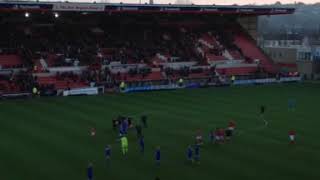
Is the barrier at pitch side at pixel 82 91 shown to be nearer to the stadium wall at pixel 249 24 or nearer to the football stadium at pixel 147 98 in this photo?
the football stadium at pixel 147 98

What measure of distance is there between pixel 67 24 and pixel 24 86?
16.8 m

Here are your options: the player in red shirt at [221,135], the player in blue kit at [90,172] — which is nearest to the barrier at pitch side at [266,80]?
the player in red shirt at [221,135]

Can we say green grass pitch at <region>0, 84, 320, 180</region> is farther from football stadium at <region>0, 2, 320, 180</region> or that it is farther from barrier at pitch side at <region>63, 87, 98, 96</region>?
barrier at pitch side at <region>63, 87, 98, 96</region>

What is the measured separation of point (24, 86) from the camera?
5056 cm

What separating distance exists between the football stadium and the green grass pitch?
8cm

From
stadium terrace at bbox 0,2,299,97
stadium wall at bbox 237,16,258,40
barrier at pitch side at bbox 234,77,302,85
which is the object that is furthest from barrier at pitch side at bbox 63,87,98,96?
stadium wall at bbox 237,16,258,40

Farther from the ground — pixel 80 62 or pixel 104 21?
pixel 104 21

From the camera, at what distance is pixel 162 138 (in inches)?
1194

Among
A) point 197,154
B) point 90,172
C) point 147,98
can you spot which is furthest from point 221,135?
point 147,98

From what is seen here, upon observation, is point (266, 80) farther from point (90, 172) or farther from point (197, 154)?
point (90, 172)

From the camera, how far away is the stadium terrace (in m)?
54.6

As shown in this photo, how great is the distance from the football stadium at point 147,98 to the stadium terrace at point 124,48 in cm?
15

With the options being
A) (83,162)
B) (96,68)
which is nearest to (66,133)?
(83,162)

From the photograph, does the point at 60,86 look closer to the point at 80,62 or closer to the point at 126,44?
the point at 80,62
